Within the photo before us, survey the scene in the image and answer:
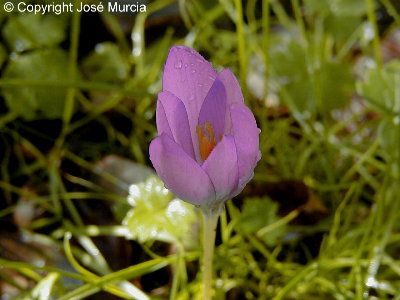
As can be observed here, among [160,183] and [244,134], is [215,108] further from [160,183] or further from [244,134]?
[160,183]

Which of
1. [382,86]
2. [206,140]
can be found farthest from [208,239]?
[382,86]

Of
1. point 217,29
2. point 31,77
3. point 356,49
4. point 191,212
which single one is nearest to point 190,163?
point 191,212

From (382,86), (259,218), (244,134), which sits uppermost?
(244,134)

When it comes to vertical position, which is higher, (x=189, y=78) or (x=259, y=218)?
(x=189, y=78)

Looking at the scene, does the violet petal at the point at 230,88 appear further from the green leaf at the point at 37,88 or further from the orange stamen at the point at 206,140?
the green leaf at the point at 37,88

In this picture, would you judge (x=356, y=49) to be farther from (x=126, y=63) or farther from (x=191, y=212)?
(x=191, y=212)

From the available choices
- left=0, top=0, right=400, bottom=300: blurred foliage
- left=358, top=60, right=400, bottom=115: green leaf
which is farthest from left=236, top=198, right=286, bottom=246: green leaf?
left=358, top=60, right=400, bottom=115: green leaf

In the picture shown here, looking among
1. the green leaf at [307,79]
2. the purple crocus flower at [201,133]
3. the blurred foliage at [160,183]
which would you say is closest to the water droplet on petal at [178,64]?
the purple crocus flower at [201,133]
